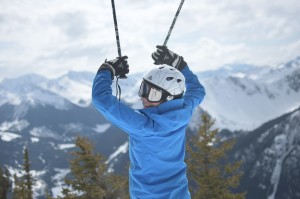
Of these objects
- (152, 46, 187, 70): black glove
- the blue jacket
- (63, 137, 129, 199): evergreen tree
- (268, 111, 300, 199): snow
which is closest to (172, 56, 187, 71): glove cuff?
(152, 46, 187, 70): black glove

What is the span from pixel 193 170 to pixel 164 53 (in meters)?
17.6

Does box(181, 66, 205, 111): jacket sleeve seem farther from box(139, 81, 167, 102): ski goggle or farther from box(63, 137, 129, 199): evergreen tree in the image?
box(63, 137, 129, 199): evergreen tree

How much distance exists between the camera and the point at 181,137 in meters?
5.00

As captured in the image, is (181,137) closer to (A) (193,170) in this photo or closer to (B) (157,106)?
(B) (157,106)

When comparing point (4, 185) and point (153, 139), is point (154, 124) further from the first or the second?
point (4, 185)

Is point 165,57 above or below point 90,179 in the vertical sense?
above

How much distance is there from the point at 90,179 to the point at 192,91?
16465mm

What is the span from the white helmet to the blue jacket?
0.10 meters

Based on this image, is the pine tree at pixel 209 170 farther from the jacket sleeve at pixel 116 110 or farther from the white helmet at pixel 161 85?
the jacket sleeve at pixel 116 110

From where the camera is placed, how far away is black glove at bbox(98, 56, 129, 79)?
4.80 meters

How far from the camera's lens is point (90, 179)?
20938 millimetres

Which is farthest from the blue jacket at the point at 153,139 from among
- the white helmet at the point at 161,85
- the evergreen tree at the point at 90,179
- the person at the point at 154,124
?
the evergreen tree at the point at 90,179

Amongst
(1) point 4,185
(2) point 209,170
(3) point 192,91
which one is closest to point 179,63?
(3) point 192,91

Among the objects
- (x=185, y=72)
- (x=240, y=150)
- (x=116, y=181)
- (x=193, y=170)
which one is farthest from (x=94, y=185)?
(x=240, y=150)
